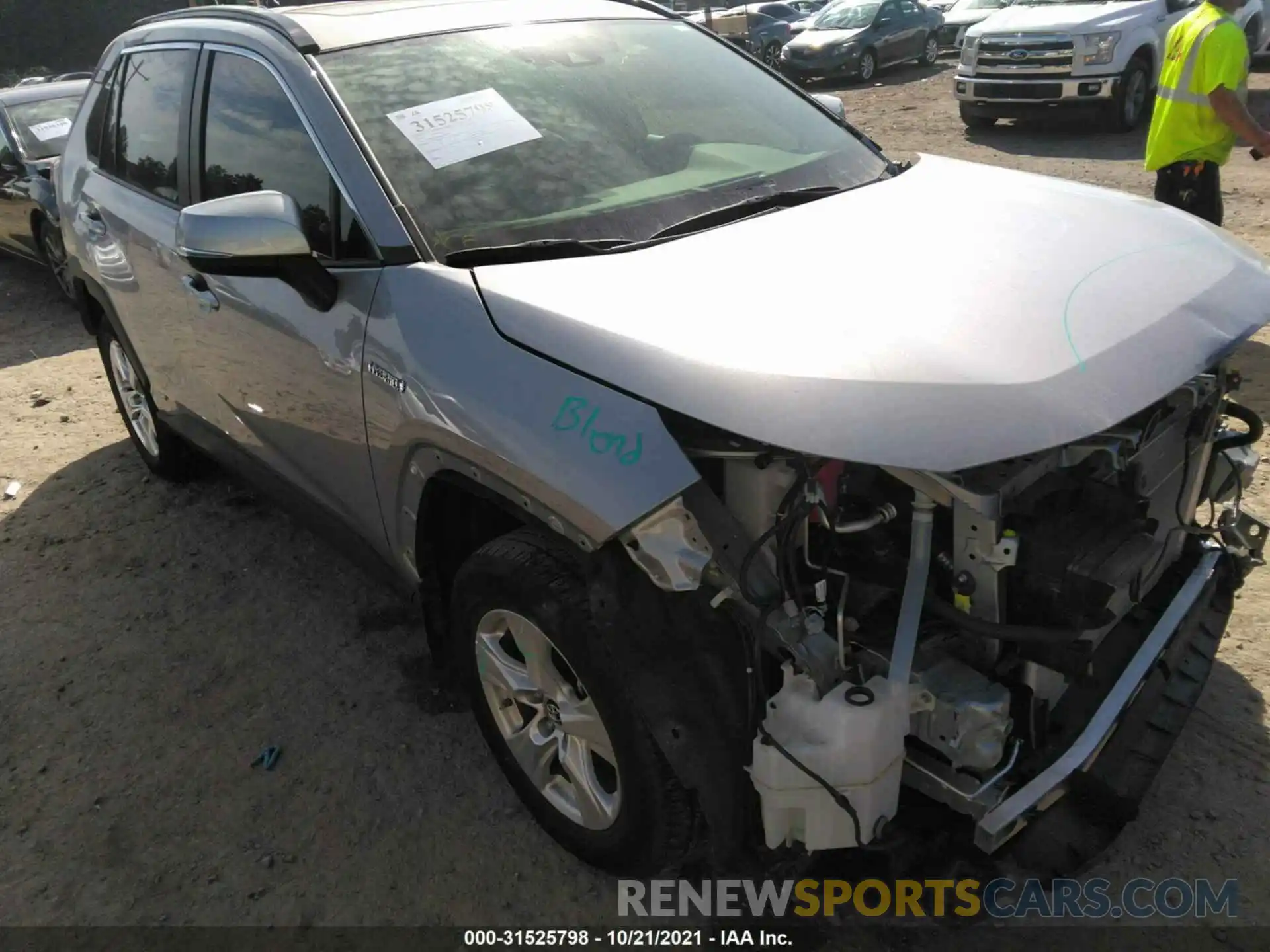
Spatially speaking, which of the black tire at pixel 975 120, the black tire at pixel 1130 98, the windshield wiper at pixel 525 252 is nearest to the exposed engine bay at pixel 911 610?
the windshield wiper at pixel 525 252

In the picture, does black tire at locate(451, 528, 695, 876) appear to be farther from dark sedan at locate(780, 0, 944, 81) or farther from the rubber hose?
dark sedan at locate(780, 0, 944, 81)

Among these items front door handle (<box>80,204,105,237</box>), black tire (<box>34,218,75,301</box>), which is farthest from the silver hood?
black tire (<box>34,218,75,301</box>)

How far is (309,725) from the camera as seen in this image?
128 inches

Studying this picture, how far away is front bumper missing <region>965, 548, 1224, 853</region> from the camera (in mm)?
1924

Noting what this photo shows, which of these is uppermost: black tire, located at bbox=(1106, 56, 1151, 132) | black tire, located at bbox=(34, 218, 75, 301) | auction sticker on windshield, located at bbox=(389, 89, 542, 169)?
auction sticker on windshield, located at bbox=(389, 89, 542, 169)

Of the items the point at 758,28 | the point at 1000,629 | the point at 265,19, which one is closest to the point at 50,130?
the point at 265,19

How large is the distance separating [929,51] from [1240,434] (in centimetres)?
1757

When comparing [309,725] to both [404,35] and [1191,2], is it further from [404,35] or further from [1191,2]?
[1191,2]

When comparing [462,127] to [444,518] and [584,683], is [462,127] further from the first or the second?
[584,683]

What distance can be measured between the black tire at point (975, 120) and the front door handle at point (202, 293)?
11135 mm

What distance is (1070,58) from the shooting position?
36.6ft

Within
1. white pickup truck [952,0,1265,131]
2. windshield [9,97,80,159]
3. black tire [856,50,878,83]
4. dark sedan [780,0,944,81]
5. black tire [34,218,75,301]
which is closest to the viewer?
black tire [34,218,75,301]

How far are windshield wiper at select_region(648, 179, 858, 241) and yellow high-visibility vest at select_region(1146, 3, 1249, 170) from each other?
10.4 feet

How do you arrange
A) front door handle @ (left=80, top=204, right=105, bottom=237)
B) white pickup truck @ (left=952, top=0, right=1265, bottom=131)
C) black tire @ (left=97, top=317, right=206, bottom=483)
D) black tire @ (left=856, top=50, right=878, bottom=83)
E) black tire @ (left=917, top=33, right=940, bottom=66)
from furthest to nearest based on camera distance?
black tire @ (left=917, top=33, right=940, bottom=66) < black tire @ (left=856, top=50, right=878, bottom=83) < white pickup truck @ (left=952, top=0, right=1265, bottom=131) < black tire @ (left=97, top=317, right=206, bottom=483) < front door handle @ (left=80, top=204, right=105, bottom=237)
